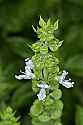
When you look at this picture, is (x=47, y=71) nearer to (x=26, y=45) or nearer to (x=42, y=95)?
(x=42, y=95)

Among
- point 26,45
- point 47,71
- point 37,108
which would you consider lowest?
point 37,108

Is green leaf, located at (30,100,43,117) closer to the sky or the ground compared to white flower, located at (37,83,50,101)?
closer to the ground

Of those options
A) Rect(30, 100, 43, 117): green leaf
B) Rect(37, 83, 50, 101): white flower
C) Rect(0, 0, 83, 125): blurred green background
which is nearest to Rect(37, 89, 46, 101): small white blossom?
Rect(37, 83, 50, 101): white flower

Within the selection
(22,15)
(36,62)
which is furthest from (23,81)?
(36,62)

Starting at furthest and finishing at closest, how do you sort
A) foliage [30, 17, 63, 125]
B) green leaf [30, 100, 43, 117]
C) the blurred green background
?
the blurred green background < green leaf [30, 100, 43, 117] < foliage [30, 17, 63, 125]

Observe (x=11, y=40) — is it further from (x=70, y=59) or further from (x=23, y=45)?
(x=70, y=59)

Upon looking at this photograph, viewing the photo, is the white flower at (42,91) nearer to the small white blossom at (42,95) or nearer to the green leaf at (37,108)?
the small white blossom at (42,95)

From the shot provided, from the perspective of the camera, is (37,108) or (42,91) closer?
(42,91)

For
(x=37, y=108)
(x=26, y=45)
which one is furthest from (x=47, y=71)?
(x=26, y=45)

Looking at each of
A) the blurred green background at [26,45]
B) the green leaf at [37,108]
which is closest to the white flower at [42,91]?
the green leaf at [37,108]

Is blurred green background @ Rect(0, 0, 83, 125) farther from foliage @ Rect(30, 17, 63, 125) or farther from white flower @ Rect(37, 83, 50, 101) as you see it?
white flower @ Rect(37, 83, 50, 101)
